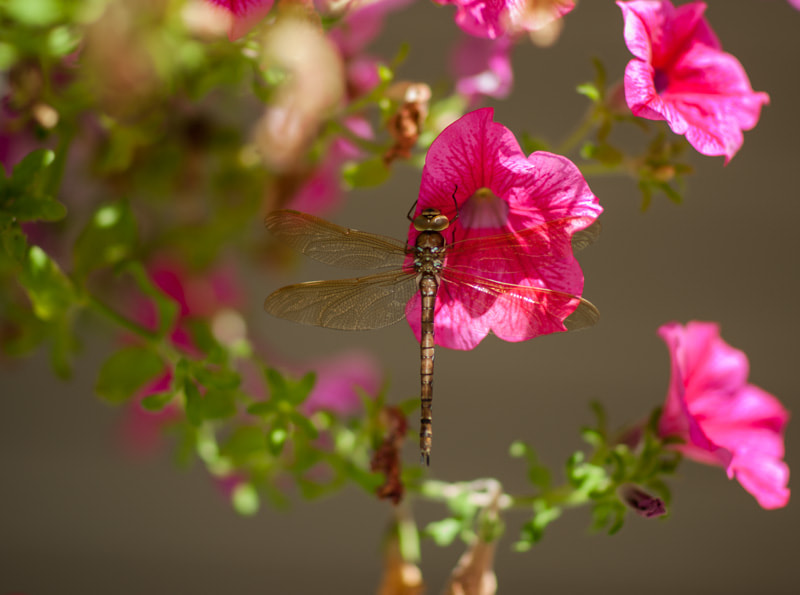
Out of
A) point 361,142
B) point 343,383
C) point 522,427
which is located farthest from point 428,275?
point 522,427

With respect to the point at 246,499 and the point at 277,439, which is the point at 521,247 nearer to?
the point at 277,439

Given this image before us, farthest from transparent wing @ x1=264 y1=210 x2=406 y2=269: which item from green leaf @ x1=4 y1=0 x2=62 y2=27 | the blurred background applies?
the blurred background

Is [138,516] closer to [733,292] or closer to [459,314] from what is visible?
[459,314]

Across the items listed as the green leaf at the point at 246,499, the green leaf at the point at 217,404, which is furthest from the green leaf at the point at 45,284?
the green leaf at the point at 246,499

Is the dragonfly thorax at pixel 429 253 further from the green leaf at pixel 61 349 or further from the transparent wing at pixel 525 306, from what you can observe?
the green leaf at pixel 61 349

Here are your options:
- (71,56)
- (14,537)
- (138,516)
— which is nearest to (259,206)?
(71,56)

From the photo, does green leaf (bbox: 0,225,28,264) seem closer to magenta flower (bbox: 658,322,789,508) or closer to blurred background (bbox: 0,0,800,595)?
magenta flower (bbox: 658,322,789,508)
